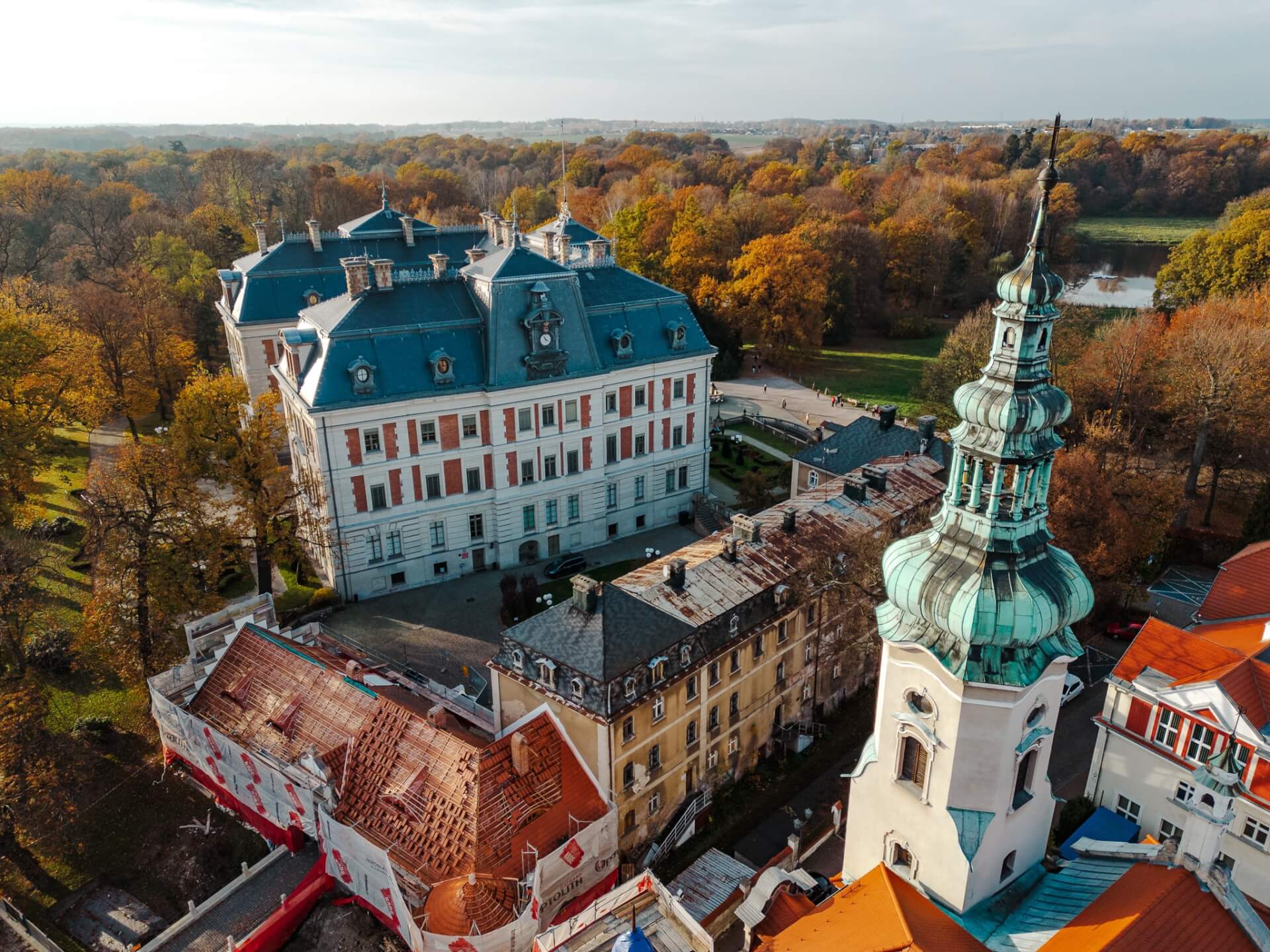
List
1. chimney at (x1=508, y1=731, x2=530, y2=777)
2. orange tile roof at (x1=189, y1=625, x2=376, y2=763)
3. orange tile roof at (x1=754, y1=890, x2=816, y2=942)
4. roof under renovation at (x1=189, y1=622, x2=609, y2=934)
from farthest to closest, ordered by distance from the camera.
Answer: orange tile roof at (x1=189, y1=625, x2=376, y2=763)
chimney at (x1=508, y1=731, x2=530, y2=777)
roof under renovation at (x1=189, y1=622, x2=609, y2=934)
orange tile roof at (x1=754, y1=890, x2=816, y2=942)

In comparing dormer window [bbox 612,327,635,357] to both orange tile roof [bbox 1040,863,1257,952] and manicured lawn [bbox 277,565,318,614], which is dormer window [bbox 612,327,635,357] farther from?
orange tile roof [bbox 1040,863,1257,952]

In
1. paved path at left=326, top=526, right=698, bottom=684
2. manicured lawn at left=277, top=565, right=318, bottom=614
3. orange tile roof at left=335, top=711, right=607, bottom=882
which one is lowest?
paved path at left=326, top=526, right=698, bottom=684

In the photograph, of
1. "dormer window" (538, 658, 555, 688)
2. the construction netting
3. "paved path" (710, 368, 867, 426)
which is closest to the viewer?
"dormer window" (538, 658, 555, 688)

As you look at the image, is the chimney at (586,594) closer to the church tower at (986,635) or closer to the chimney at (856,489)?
the church tower at (986,635)

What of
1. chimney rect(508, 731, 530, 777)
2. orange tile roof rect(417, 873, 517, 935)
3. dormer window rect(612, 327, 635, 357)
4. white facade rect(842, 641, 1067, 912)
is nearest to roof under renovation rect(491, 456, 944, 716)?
chimney rect(508, 731, 530, 777)

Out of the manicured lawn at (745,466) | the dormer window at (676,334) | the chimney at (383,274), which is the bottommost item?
the manicured lawn at (745,466)

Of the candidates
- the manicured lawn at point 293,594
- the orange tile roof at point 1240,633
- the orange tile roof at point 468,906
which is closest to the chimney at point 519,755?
the orange tile roof at point 468,906
